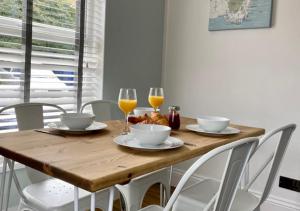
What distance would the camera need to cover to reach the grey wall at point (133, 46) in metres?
2.57

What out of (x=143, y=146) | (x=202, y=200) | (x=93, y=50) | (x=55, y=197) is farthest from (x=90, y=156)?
(x=93, y=50)

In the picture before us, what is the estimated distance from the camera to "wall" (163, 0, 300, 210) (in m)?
2.36

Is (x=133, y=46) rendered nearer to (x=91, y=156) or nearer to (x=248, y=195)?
(x=248, y=195)

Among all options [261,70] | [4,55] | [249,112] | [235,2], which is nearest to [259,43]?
[261,70]

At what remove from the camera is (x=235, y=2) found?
258 cm

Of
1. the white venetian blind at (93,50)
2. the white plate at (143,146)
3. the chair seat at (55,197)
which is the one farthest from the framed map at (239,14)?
the chair seat at (55,197)

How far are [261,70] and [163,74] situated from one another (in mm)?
985

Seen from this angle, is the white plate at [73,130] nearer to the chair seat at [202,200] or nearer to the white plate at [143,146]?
the white plate at [143,146]

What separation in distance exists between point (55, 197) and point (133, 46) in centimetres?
165

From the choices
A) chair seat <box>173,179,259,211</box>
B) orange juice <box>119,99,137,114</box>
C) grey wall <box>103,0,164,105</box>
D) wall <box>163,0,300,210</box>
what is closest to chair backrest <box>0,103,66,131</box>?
orange juice <box>119,99,137,114</box>

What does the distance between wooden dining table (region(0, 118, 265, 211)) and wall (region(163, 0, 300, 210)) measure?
3.60 ft

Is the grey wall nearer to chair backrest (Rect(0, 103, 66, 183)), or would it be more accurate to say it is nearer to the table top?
chair backrest (Rect(0, 103, 66, 183))

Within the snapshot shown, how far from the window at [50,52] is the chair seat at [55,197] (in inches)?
26.6

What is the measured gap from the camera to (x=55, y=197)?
1.46 meters
